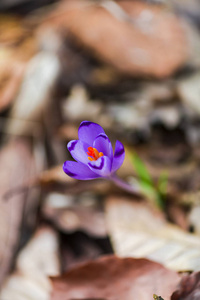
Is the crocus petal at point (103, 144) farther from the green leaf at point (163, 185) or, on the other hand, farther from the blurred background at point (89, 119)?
the green leaf at point (163, 185)

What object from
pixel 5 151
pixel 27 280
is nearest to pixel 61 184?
pixel 5 151

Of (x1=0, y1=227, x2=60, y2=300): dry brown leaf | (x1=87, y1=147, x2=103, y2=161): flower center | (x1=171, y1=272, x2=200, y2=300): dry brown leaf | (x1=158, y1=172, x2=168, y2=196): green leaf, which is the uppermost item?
(x1=87, y1=147, x2=103, y2=161): flower center

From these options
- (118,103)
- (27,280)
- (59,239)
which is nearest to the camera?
(27,280)

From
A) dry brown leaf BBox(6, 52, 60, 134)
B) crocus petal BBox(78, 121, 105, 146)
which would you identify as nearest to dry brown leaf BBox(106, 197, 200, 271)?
crocus petal BBox(78, 121, 105, 146)

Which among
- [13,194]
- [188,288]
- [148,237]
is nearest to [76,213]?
[13,194]

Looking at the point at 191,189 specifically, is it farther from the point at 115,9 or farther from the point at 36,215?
A: the point at 115,9

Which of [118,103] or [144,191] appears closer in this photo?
[144,191]

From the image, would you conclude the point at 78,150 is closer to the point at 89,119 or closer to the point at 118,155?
the point at 118,155

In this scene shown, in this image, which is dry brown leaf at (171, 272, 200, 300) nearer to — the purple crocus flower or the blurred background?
the blurred background
